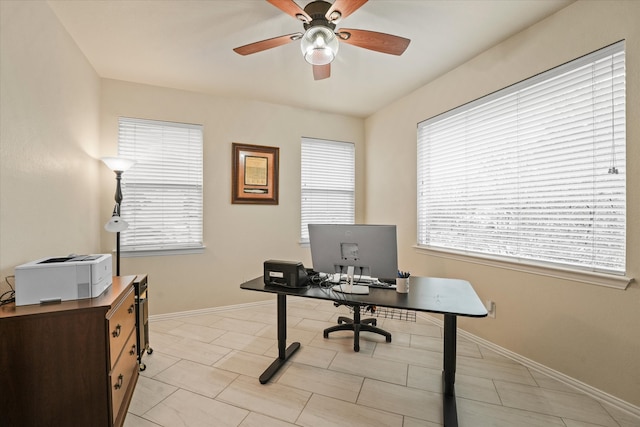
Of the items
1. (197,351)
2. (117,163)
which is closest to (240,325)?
(197,351)

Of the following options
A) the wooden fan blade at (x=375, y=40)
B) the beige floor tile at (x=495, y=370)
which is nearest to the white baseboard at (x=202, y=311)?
the beige floor tile at (x=495, y=370)

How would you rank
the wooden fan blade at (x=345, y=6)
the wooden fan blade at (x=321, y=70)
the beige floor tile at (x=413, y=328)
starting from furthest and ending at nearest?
the beige floor tile at (x=413, y=328), the wooden fan blade at (x=321, y=70), the wooden fan blade at (x=345, y=6)

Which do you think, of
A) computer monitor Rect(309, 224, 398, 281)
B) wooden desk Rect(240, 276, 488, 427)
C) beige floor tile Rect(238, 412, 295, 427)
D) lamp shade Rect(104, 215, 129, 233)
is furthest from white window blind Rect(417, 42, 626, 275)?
lamp shade Rect(104, 215, 129, 233)

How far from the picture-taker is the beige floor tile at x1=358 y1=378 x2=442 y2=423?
1.77 metres

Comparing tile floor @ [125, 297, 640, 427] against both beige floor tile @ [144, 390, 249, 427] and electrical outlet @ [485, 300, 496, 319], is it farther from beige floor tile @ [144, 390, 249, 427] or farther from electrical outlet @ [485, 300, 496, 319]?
electrical outlet @ [485, 300, 496, 319]

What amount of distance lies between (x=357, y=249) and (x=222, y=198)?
2.27m

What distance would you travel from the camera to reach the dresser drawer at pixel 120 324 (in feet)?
5.11

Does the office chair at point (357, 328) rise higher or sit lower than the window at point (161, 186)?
lower

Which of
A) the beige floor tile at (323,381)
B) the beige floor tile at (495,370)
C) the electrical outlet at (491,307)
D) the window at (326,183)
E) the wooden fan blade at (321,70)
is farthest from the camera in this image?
the window at (326,183)

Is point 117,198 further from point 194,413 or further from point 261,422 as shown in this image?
point 261,422

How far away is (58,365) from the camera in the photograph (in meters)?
1.42

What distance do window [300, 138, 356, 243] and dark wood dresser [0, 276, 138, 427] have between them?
275 centimetres

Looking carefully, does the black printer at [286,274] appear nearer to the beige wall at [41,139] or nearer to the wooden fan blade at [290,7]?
the beige wall at [41,139]

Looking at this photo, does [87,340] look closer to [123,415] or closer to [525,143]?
[123,415]
